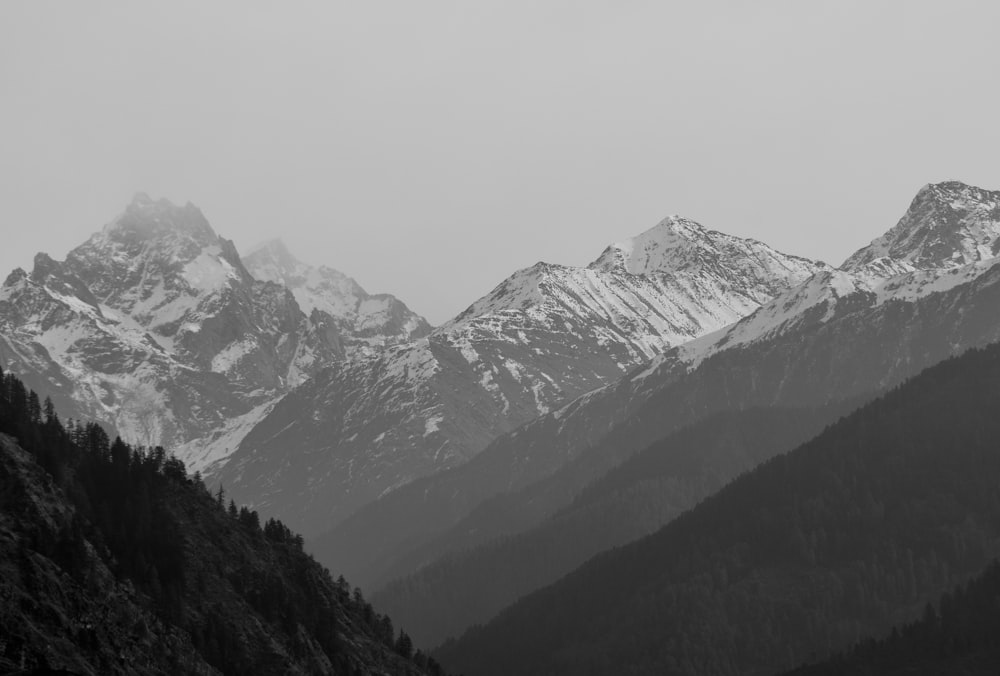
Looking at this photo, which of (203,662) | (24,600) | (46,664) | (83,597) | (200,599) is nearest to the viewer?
(46,664)

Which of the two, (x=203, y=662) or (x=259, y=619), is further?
(x=259, y=619)

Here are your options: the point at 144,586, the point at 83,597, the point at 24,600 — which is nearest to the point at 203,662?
the point at 144,586

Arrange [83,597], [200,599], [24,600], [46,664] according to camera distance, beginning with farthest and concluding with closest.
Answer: [200,599] < [83,597] < [24,600] < [46,664]

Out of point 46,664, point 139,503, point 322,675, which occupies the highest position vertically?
point 139,503

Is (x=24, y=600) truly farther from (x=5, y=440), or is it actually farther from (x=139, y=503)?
(x=139, y=503)

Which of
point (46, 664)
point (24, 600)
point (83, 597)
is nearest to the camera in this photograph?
point (46, 664)

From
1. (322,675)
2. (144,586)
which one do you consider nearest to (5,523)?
(144,586)

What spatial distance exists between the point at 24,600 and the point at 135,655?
19686 mm

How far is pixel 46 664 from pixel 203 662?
45.1m

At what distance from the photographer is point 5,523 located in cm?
15838

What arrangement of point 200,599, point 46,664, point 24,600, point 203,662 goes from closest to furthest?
point 46,664
point 24,600
point 203,662
point 200,599

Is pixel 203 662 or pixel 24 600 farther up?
pixel 24 600

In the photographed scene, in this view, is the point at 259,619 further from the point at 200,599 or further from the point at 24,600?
the point at 24,600

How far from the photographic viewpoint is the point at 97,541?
176750 millimetres
